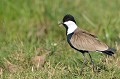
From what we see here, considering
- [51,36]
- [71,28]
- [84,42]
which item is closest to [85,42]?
[84,42]

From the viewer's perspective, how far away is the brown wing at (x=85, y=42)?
6.51 m

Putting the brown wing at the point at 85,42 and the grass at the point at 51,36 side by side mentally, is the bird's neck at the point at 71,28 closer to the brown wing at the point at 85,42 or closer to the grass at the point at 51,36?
the brown wing at the point at 85,42

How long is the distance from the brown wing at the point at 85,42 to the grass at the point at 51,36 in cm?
32

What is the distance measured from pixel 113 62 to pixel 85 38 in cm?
58

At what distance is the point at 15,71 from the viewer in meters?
6.79

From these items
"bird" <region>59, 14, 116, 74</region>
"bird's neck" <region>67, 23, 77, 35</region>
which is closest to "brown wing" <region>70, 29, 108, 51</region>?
"bird" <region>59, 14, 116, 74</region>

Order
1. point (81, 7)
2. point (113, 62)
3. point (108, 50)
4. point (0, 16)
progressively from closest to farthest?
point (108, 50), point (113, 62), point (0, 16), point (81, 7)

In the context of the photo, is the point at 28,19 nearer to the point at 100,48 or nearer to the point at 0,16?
the point at 0,16

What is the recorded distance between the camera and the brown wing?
21.4 ft

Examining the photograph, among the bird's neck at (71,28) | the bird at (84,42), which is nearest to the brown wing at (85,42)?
the bird at (84,42)

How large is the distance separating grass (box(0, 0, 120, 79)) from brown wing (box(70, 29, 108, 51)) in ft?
1.04

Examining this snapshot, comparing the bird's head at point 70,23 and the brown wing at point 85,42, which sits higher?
the bird's head at point 70,23

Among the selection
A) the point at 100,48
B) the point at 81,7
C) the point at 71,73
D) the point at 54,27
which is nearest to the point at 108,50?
the point at 100,48

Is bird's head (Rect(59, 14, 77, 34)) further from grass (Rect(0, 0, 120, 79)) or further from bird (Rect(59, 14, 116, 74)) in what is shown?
grass (Rect(0, 0, 120, 79))
